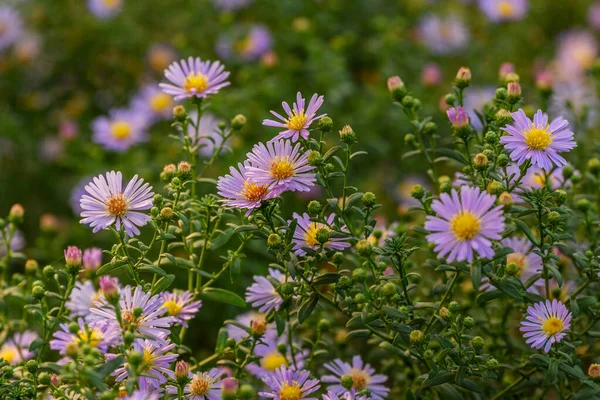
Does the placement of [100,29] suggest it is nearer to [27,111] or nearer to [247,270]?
[27,111]

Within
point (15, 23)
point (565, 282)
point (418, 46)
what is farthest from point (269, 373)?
point (15, 23)

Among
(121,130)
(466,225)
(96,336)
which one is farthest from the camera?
(121,130)

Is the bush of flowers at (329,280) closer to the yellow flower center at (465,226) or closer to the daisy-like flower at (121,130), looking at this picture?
the yellow flower center at (465,226)

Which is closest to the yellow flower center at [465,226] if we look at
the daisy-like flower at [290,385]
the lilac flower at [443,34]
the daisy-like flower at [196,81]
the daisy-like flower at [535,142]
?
the daisy-like flower at [535,142]

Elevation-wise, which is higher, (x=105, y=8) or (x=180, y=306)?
(x=105, y=8)

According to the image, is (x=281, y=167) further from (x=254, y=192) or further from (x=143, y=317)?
(x=143, y=317)

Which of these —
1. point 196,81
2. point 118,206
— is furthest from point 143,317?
point 196,81
